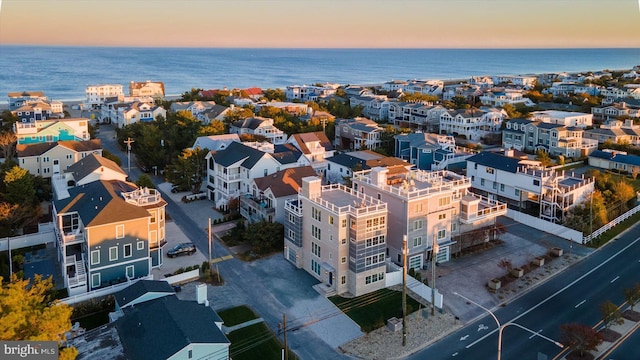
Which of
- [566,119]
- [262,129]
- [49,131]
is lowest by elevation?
[262,129]

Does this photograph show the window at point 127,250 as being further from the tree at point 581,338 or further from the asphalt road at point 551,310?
the tree at point 581,338

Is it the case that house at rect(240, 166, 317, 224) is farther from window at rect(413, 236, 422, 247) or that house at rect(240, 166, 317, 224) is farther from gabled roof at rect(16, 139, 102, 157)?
gabled roof at rect(16, 139, 102, 157)

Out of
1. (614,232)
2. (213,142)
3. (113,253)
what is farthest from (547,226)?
(213,142)

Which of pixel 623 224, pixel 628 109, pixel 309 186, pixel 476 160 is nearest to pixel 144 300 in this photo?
pixel 309 186

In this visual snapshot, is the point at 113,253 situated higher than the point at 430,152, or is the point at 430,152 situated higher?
the point at 430,152

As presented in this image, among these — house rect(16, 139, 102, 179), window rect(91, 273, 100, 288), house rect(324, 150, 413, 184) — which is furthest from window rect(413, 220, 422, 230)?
house rect(16, 139, 102, 179)

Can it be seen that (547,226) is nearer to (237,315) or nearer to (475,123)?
(237,315)

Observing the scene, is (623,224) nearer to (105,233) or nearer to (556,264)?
(556,264)
